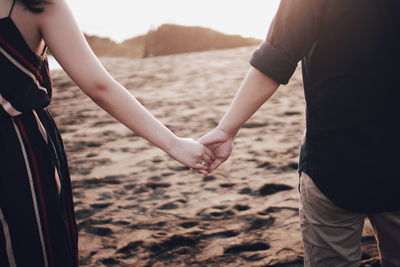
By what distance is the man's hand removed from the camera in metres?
1.69

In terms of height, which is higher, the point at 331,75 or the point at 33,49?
the point at 33,49

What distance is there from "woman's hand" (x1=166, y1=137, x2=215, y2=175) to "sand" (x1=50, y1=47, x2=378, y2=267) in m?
0.81

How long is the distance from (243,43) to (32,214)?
623 inches

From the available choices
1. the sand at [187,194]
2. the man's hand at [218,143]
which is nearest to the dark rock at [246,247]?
the sand at [187,194]

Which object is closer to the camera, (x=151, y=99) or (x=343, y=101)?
(x=343, y=101)

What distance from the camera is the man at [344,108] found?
112 cm

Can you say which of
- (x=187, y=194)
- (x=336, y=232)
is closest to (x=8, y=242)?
(x=336, y=232)

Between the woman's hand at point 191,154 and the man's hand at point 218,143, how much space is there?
0.02m

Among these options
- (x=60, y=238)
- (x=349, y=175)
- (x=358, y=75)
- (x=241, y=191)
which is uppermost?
(x=358, y=75)

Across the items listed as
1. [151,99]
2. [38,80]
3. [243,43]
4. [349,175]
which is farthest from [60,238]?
[243,43]

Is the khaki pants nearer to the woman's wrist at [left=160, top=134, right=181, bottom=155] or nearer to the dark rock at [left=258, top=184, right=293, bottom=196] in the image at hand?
the woman's wrist at [left=160, top=134, right=181, bottom=155]

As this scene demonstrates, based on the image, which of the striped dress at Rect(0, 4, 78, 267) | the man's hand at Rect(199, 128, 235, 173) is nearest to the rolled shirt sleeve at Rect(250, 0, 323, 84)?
the man's hand at Rect(199, 128, 235, 173)

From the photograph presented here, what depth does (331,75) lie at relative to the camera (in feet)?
3.83

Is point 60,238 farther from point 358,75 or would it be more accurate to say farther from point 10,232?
point 358,75
